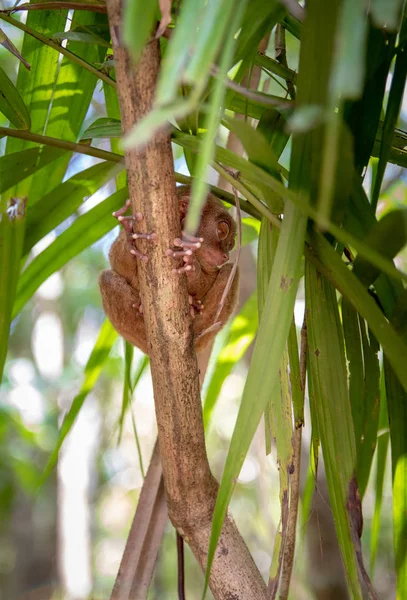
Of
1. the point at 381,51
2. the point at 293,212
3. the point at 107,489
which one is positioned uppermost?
the point at 107,489

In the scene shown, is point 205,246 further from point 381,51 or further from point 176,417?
point 381,51

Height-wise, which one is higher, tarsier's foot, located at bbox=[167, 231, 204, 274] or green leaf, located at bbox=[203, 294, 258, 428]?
green leaf, located at bbox=[203, 294, 258, 428]

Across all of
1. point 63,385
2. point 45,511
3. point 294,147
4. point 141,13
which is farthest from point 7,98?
point 45,511

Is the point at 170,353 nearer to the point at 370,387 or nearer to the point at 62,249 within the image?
the point at 370,387

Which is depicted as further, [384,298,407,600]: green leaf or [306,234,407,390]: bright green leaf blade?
[384,298,407,600]: green leaf

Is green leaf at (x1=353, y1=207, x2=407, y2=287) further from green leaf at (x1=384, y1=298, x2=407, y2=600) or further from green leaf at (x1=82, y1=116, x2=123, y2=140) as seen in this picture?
green leaf at (x1=82, y1=116, x2=123, y2=140)

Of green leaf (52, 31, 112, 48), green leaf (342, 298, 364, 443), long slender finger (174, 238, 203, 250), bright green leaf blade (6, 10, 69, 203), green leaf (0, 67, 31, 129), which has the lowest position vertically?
green leaf (342, 298, 364, 443)

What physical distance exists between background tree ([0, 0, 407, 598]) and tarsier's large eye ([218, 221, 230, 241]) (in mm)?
952

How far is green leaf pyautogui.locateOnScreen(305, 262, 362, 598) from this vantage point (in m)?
1.60

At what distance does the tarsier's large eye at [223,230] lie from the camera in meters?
3.52

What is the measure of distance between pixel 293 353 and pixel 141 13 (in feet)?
3.63

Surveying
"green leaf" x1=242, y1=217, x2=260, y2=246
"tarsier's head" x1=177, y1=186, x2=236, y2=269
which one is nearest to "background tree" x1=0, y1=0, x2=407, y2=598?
"tarsier's head" x1=177, y1=186, x2=236, y2=269

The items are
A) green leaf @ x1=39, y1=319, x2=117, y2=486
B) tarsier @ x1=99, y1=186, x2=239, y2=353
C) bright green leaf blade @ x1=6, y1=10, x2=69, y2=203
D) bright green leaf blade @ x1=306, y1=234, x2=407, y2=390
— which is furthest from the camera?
tarsier @ x1=99, y1=186, x2=239, y2=353

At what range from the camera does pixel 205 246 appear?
3395mm
